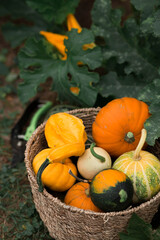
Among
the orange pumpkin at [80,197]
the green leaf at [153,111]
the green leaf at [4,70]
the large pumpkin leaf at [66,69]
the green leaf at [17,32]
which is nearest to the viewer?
the orange pumpkin at [80,197]

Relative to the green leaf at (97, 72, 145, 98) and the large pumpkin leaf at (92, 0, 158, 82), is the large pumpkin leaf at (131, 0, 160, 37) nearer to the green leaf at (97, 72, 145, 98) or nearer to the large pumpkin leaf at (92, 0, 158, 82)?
the large pumpkin leaf at (92, 0, 158, 82)

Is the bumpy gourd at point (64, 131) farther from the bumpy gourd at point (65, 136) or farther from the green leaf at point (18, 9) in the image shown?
the green leaf at point (18, 9)

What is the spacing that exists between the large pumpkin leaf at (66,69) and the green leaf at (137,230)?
3.68 ft

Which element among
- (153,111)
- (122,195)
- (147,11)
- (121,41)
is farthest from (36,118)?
(122,195)

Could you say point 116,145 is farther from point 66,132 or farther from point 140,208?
point 140,208

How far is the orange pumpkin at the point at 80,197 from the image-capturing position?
Answer: 1721 millimetres

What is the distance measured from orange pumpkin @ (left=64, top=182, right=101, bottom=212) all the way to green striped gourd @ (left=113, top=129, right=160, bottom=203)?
221mm

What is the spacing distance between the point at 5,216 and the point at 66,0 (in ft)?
6.22

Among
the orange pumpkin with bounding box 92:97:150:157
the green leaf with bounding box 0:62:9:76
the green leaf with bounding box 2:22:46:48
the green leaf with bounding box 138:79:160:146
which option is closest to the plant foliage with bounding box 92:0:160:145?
the green leaf with bounding box 138:79:160:146

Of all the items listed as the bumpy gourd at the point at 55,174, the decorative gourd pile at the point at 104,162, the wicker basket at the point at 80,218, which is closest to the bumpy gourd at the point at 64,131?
the decorative gourd pile at the point at 104,162

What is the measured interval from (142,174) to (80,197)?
1.16ft

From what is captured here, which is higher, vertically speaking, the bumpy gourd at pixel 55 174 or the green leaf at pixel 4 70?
the bumpy gourd at pixel 55 174

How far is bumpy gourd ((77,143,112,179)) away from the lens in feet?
5.98

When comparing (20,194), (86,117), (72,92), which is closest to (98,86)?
(72,92)
